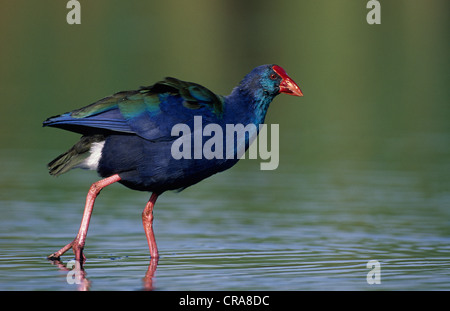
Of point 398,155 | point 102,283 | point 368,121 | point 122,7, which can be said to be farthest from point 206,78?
point 102,283

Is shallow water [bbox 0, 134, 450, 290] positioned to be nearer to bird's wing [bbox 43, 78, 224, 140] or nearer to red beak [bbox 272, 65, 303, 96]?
bird's wing [bbox 43, 78, 224, 140]

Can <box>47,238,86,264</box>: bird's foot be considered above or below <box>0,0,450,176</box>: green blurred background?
below

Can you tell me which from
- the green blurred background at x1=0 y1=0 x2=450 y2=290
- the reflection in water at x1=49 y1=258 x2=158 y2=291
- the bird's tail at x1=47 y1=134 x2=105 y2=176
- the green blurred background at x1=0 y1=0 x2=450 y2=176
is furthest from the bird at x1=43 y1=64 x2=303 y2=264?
the green blurred background at x1=0 y1=0 x2=450 y2=176

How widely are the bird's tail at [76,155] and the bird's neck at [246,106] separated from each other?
3.97ft

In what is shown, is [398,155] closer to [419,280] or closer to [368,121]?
[368,121]

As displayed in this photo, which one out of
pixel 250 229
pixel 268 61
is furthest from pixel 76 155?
pixel 268 61

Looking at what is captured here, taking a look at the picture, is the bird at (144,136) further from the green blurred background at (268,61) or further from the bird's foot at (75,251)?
the green blurred background at (268,61)

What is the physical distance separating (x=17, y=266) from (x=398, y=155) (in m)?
8.57

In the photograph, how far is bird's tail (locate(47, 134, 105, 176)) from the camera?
28.6 ft

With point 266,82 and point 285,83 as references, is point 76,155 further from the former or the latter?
point 285,83

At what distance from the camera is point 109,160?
858cm

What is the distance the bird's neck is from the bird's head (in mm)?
22

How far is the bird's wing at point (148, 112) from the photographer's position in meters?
8.44

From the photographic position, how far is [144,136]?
334 inches
